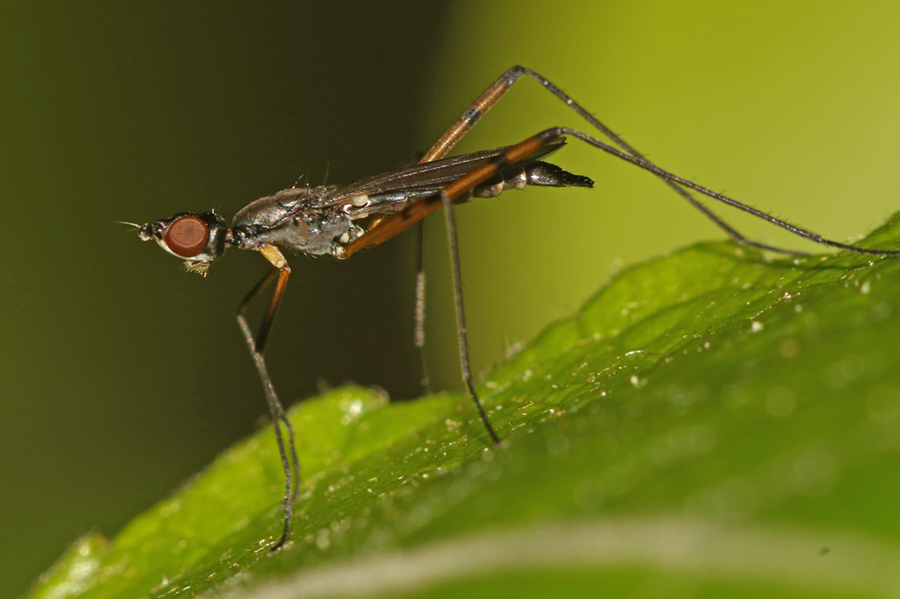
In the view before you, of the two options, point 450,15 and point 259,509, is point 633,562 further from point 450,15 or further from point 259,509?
point 450,15

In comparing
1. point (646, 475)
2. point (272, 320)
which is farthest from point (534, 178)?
point (646, 475)

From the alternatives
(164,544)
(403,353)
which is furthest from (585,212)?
(164,544)

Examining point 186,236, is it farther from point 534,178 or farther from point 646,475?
point 646,475

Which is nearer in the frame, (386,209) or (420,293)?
(386,209)

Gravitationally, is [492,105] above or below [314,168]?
below

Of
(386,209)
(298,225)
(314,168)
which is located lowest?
(386,209)

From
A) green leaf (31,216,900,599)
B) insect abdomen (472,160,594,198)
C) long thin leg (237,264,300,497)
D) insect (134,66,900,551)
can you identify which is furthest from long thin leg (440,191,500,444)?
long thin leg (237,264,300,497)

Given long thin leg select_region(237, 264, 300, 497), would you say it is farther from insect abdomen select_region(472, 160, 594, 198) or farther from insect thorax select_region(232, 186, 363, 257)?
insect abdomen select_region(472, 160, 594, 198)
